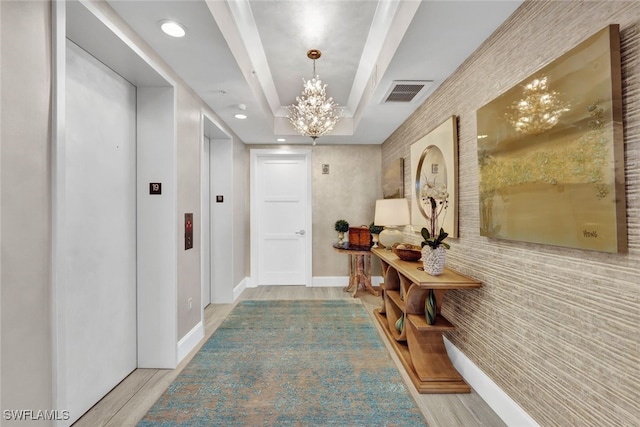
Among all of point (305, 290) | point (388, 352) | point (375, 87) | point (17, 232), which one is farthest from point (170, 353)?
point (375, 87)

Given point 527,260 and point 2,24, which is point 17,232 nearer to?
point 2,24

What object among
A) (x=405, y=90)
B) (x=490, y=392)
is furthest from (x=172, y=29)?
(x=490, y=392)

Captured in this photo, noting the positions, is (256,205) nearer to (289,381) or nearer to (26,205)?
(289,381)

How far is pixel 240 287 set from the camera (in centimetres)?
456

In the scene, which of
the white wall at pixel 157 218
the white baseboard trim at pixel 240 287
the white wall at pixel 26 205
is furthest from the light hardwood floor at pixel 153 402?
the white baseboard trim at pixel 240 287

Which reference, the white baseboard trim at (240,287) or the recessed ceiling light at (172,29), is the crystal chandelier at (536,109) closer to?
the recessed ceiling light at (172,29)

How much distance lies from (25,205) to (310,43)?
2.36 metres

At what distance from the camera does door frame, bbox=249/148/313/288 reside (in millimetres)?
4898

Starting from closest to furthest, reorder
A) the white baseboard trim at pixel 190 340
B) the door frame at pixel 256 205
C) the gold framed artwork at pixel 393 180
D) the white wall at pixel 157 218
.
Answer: the white wall at pixel 157 218
the white baseboard trim at pixel 190 340
the gold framed artwork at pixel 393 180
the door frame at pixel 256 205

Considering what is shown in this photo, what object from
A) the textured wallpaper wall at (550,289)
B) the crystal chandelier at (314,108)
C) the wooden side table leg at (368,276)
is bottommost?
the wooden side table leg at (368,276)

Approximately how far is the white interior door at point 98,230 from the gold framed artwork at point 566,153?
244 cm

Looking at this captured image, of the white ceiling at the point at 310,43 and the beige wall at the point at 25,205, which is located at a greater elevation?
the white ceiling at the point at 310,43

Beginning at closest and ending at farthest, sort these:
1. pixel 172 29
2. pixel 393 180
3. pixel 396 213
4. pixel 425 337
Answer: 1. pixel 172 29
2. pixel 425 337
3. pixel 396 213
4. pixel 393 180

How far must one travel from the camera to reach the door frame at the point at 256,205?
4898 mm
